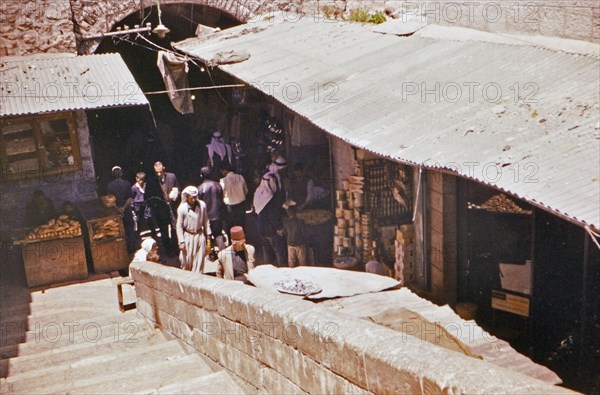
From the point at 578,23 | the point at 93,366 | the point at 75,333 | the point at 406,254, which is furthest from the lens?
the point at 406,254

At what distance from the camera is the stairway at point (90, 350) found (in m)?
6.37

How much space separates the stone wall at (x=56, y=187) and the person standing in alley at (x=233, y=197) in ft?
9.34

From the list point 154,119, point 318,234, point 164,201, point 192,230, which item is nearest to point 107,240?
point 164,201

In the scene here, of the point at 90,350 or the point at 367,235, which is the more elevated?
the point at 367,235

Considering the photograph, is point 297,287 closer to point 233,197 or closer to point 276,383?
point 276,383

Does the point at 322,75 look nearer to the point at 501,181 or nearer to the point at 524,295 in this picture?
the point at 524,295

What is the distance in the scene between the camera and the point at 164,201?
12758 millimetres

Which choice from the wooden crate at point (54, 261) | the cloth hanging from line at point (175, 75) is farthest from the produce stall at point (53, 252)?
the cloth hanging from line at point (175, 75)

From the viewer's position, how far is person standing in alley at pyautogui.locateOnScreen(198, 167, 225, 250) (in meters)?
12.1

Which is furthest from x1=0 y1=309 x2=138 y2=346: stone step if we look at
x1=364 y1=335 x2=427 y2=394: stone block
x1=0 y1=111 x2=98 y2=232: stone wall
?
x1=364 y1=335 x2=427 y2=394: stone block

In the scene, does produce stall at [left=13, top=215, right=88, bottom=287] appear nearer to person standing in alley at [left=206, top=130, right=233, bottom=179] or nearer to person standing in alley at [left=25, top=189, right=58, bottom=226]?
person standing in alley at [left=25, top=189, right=58, bottom=226]

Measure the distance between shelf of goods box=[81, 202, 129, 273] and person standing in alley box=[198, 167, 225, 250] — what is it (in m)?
1.54

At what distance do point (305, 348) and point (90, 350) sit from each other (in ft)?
13.4

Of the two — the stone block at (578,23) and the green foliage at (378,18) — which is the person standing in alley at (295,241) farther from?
the stone block at (578,23)
